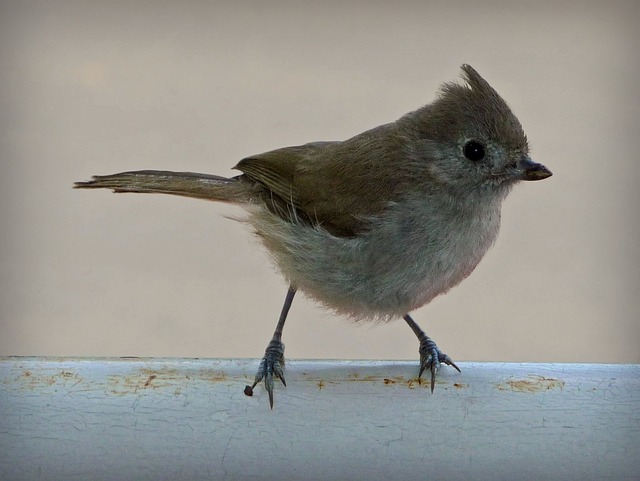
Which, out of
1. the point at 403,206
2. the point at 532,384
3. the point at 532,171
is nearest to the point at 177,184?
the point at 403,206

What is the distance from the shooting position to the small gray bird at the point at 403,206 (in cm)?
201

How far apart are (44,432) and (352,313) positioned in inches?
31.1

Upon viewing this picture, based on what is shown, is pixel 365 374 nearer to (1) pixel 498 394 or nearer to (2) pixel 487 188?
(1) pixel 498 394

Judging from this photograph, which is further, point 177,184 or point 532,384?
point 177,184

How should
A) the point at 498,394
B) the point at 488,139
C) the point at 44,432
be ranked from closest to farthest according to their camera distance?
the point at 44,432 < the point at 498,394 < the point at 488,139

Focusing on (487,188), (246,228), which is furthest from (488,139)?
(246,228)

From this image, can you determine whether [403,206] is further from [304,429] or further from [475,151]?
[304,429]

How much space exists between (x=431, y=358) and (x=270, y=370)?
421 mm

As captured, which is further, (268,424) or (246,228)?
(246,228)

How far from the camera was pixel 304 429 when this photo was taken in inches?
66.1

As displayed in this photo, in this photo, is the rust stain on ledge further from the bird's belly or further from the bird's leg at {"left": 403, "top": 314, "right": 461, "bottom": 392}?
the bird's belly

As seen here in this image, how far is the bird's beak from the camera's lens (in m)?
1.98

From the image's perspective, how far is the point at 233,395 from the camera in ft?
5.68

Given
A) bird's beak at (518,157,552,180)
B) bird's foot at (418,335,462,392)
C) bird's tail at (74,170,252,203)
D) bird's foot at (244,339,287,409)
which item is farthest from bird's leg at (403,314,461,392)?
bird's tail at (74,170,252,203)
